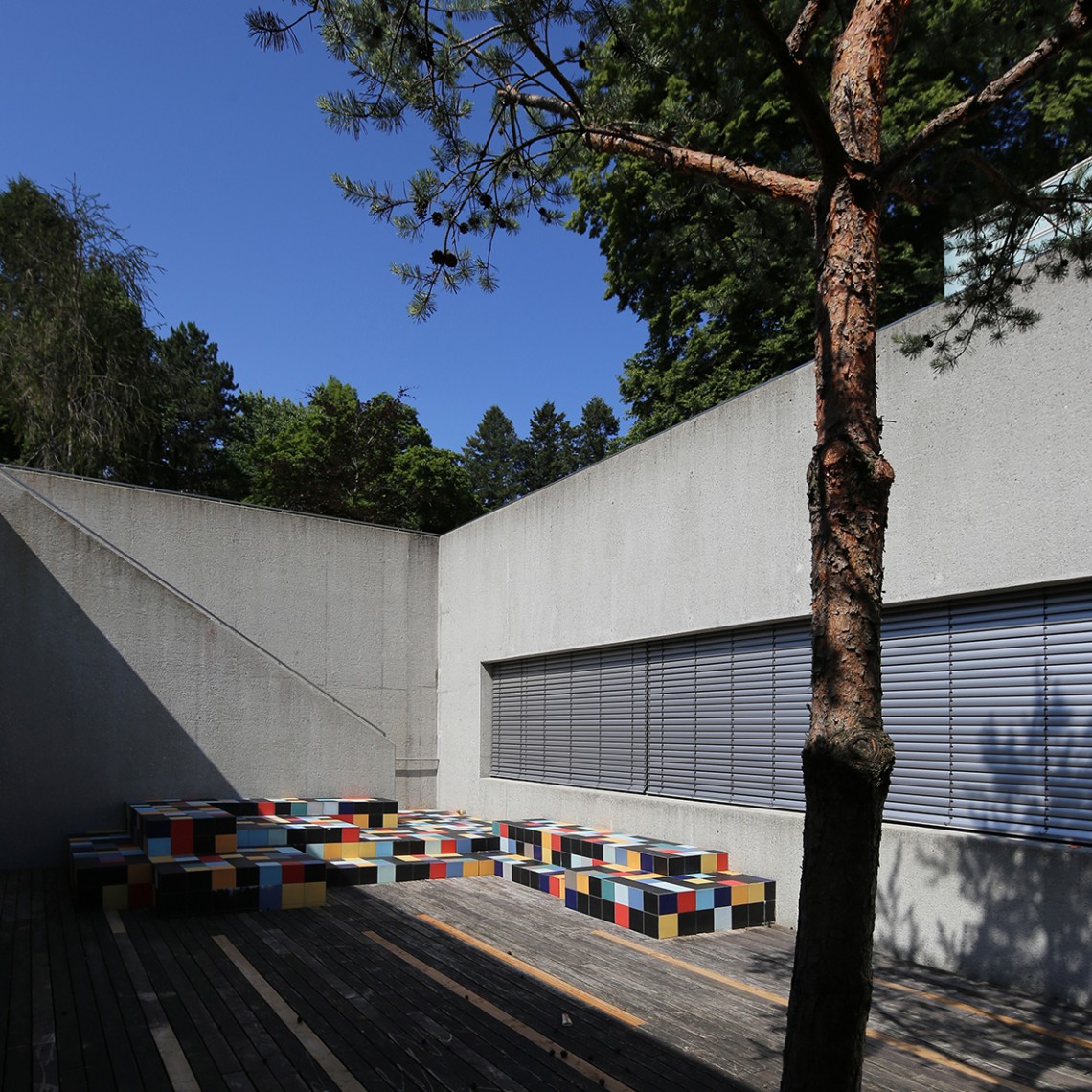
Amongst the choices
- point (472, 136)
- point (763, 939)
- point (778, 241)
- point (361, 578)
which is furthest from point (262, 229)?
point (763, 939)

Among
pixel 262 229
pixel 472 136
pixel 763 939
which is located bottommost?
pixel 763 939

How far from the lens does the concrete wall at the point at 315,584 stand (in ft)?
36.1

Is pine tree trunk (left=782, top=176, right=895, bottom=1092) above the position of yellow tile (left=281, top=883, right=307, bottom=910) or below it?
above

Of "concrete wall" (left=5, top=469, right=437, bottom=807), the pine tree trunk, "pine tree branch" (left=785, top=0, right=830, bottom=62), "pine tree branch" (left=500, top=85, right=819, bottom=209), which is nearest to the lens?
the pine tree trunk

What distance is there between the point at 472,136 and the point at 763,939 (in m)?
5.33

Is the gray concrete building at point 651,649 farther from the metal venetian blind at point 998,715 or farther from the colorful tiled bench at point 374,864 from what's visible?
the colorful tiled bench at point 374,864

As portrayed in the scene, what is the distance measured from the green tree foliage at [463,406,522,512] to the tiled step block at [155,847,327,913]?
51.4m

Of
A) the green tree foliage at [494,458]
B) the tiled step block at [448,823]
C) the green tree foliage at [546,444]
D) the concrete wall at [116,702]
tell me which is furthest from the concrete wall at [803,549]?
the green tree foliage at [546,444]

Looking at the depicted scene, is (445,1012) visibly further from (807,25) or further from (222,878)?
(807,25)

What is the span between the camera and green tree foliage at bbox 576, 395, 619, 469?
6156 centimetres

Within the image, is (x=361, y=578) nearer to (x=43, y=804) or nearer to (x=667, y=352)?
(x=43, y=804)

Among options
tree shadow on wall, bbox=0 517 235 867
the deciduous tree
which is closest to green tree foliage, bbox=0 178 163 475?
tree shadow on wall, bbox=0 517 235 867

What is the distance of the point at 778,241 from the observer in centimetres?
454

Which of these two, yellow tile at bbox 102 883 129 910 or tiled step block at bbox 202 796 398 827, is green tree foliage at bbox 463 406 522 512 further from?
yellow tile at bbox 102 883 129 910
